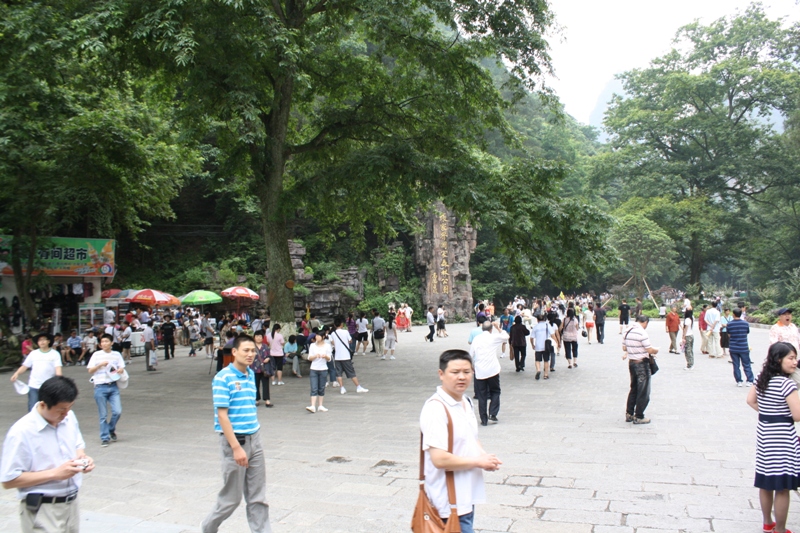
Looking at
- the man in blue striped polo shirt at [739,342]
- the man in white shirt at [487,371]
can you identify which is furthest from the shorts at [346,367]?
the man in blue striped polo shirt at [739,342]

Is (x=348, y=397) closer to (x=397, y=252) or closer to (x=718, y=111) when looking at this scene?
(x=397, y=252)

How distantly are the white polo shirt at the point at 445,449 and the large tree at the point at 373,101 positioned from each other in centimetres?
889

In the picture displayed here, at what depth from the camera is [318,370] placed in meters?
9.49

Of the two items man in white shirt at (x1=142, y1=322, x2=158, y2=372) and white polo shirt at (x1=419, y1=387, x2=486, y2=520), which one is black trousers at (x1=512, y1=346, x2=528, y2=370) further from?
white polo shirt at (x1=419, y1=387, x2=486, y2=520)

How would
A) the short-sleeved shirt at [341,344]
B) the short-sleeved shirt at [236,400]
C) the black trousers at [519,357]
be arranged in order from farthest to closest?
the black trousers at [519,357] → the short-sleeved shirt at [341,344] → the short-sleeved shirt at [236,400]

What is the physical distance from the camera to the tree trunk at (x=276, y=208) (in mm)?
13633

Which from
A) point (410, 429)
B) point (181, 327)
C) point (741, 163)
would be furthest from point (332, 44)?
point (741, 163)

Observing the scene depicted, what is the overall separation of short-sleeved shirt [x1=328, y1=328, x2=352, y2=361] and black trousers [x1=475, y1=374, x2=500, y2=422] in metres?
3.26

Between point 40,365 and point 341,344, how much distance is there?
16.2ft

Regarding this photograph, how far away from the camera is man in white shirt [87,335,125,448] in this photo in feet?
25.1

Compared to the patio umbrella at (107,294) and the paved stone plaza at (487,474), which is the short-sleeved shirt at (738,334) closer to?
the paved stone plaza at (487,474)

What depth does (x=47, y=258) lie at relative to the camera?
19625mm

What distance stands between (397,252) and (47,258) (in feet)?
66.6

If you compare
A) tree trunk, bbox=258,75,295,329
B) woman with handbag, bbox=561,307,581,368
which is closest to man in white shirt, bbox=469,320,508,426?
woman with handbag, bbox=561,307,581,368
